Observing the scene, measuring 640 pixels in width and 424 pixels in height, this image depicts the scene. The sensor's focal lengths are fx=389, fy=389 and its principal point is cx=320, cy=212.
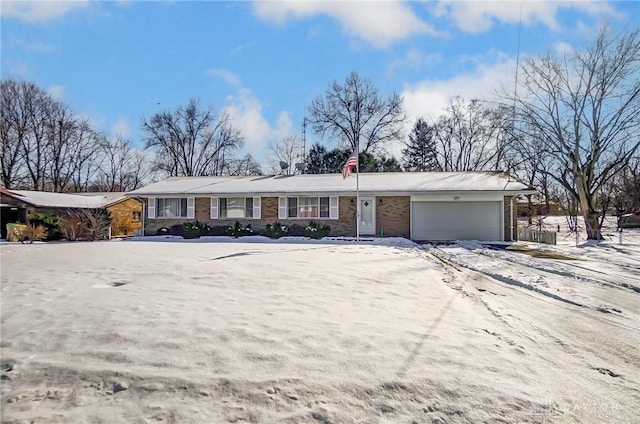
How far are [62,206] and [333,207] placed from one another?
1856cm

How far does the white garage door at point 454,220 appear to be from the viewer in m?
19.9

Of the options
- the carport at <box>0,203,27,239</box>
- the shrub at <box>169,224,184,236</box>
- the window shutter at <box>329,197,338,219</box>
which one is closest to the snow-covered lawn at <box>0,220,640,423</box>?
the window shutter at <box>329,197,338,219</box>

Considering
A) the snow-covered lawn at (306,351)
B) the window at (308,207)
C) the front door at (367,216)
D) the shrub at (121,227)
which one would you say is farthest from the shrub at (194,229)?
the snow-covered lawn at (306,351)

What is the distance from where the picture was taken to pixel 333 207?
20844 mm

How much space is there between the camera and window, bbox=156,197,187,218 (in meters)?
22.8

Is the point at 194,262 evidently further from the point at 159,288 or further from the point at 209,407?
the point at 209,407

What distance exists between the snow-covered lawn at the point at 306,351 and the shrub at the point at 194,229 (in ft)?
44.9

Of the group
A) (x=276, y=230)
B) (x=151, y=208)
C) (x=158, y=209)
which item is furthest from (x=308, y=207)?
(x=151, y=208)

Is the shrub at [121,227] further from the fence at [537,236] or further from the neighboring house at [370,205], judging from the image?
the fence at [537,236]

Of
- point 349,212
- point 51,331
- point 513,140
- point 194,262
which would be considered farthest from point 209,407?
point 513,140

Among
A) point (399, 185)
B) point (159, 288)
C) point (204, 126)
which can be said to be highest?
point (204, 126)

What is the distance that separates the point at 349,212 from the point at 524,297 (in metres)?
13.9

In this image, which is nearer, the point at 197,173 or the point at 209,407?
the point at 209,407

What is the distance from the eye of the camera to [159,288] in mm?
6238
